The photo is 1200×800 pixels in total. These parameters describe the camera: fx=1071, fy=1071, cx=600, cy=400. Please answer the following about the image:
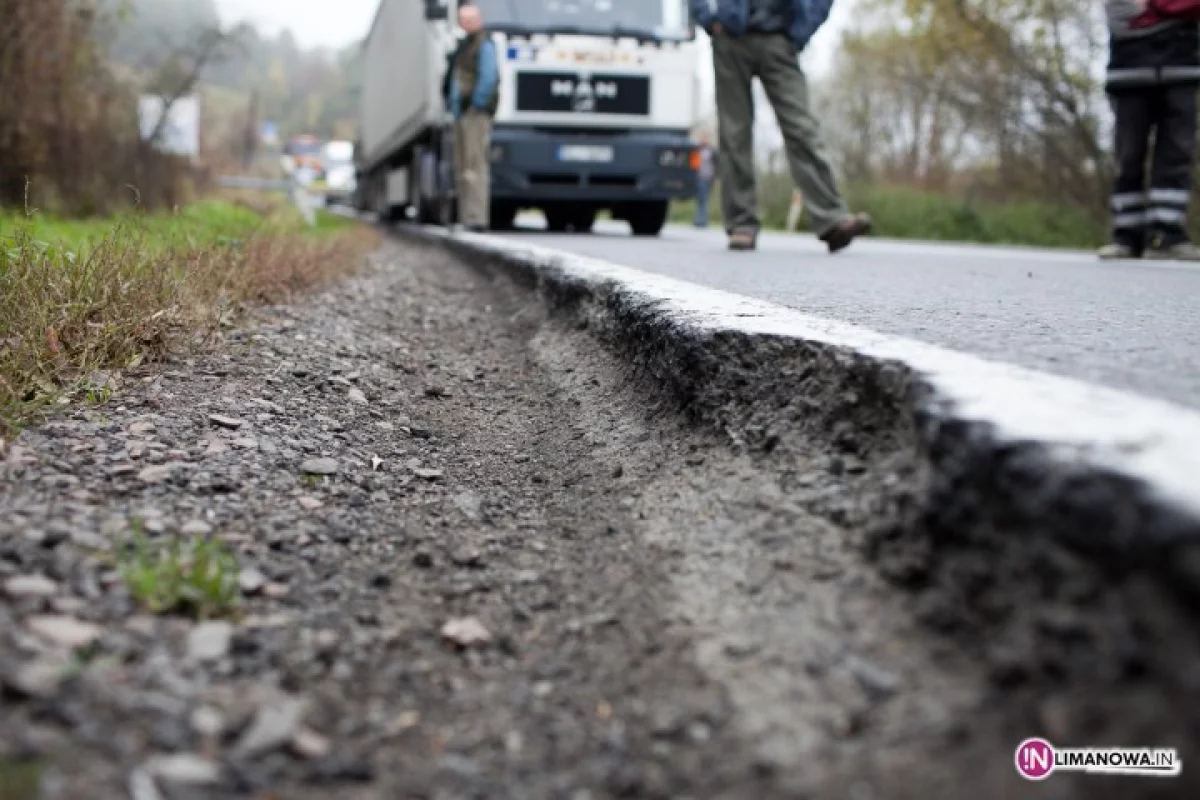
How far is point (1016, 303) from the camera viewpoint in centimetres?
324

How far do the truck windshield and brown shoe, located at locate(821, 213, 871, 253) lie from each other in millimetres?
4772

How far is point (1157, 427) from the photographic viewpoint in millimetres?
1250

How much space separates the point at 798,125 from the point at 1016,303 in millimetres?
3341

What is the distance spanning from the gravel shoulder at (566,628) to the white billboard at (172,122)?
386 inches

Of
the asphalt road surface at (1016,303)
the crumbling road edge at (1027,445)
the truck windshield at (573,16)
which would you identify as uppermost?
the truck windshield at (573,16)

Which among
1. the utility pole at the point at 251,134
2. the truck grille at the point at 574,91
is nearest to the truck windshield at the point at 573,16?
the truck grille at the point at 574,91

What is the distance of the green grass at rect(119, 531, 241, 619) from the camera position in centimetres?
154

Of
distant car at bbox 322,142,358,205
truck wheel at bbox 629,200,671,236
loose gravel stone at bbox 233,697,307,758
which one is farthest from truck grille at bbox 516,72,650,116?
distant car at bbox 322,142,358,205

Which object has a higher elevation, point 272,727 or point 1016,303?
point 1016,303

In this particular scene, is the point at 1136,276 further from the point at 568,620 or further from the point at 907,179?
the point at 907,179

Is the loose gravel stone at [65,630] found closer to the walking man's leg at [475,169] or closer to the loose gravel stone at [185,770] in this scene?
the loose gravel stone at [185,770]

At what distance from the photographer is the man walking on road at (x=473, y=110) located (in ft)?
29.5

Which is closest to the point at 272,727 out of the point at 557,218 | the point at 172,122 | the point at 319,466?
the point at 319,466

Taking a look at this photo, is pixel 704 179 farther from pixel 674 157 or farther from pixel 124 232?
pixel 124 232
